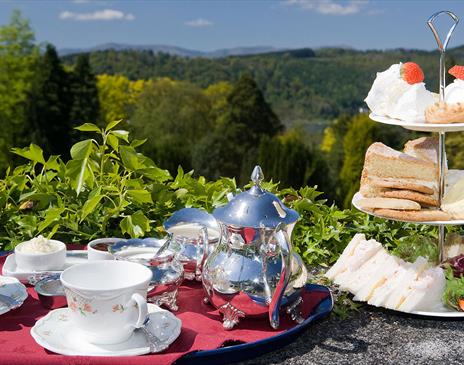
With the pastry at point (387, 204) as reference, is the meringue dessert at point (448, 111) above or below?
above

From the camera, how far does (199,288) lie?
8.83ft

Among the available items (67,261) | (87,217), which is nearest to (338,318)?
(67,261)

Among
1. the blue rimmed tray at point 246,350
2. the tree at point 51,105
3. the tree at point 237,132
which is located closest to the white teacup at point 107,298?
the blue rimmed tray at point 246,350

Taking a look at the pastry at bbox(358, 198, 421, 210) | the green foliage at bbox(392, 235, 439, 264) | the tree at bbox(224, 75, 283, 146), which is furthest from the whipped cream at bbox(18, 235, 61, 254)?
the tree at bbox(224, 75, 283, 146)

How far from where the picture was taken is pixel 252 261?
2.32 m

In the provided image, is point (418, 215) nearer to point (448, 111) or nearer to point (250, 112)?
point (448, 111)

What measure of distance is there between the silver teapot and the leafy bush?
3.17 feet

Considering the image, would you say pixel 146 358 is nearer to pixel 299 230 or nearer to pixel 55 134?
pixel 299 230

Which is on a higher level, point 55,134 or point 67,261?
point 67,261

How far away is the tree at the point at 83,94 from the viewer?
35.3 metres

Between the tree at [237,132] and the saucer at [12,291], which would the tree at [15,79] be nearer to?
the tree at [237,132]

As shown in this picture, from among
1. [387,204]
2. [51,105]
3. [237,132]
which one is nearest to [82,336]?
[387,204]

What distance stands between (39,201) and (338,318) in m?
1.72

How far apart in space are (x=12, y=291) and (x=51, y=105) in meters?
33.5
